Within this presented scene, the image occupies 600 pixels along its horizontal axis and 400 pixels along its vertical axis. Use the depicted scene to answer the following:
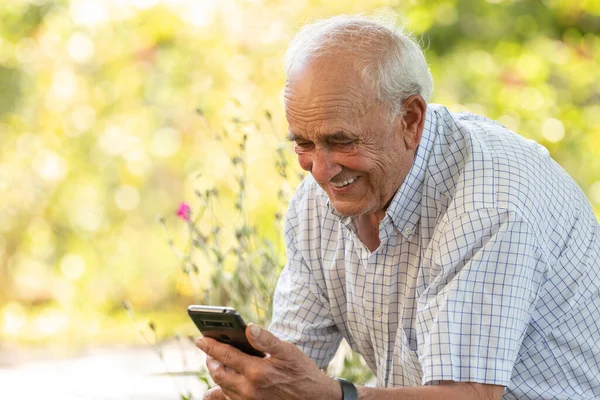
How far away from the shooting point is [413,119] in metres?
1.94

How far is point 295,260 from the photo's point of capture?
2350mm

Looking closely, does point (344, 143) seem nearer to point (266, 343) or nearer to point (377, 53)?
point (377, 53)

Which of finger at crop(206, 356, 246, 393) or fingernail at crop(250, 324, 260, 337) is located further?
finger at crop(206, 356, 246, 393)

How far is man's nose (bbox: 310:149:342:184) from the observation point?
1891mm

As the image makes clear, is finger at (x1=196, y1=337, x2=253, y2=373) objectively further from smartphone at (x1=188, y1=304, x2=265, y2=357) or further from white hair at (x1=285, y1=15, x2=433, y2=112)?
white hair at (x1=285, y1=15, x2=433, y2=112)

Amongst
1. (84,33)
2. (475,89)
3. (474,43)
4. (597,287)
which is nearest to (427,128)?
(597,287)

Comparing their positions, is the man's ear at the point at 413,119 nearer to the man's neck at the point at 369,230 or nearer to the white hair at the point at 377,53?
the white hair at the point at 377,53

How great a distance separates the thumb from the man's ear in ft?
1.77

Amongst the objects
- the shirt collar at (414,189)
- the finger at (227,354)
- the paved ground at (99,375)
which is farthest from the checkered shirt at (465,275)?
the paved ground at (99,375)

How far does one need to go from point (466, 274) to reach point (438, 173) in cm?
28

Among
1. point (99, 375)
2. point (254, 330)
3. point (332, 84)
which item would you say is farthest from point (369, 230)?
point (99, 375)

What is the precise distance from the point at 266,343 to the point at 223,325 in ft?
0.43

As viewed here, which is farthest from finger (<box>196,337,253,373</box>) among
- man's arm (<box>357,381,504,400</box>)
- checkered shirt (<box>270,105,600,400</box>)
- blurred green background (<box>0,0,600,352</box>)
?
blurred green background (<box>0,0,600,352</box>)

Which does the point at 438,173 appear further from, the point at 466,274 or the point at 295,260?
the point at 295,260
